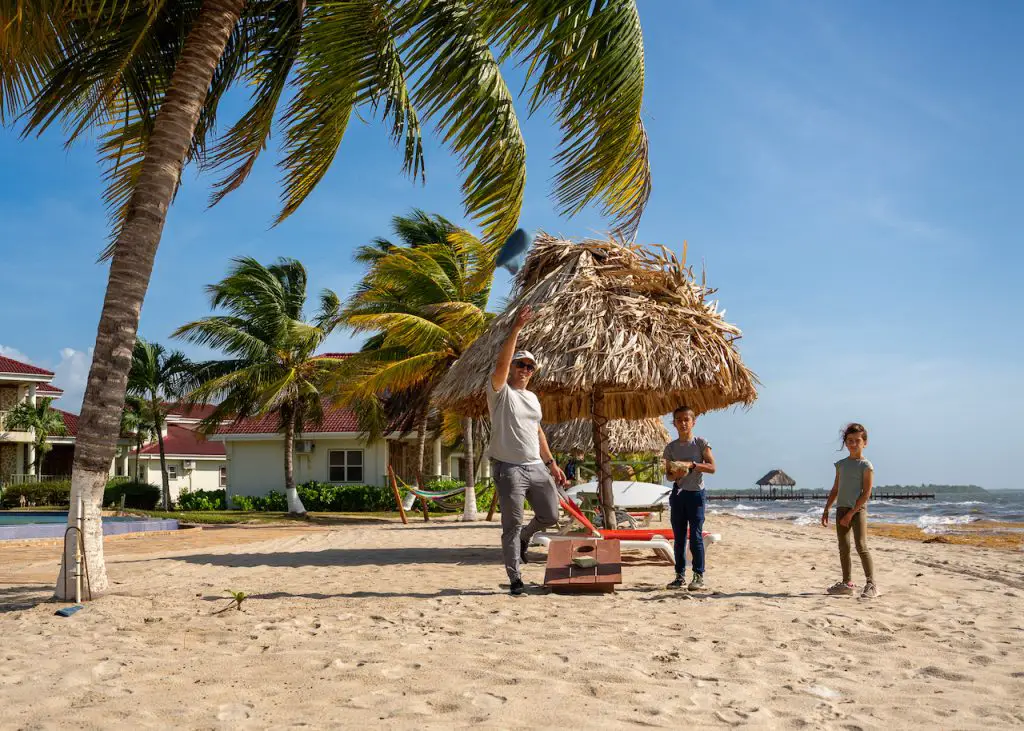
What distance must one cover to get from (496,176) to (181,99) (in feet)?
8.69

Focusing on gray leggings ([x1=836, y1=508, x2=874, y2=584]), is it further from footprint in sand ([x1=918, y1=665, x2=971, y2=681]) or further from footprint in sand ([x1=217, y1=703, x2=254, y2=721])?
footprint in sand ([x1=217, y1=703, x2=254, y2=721])

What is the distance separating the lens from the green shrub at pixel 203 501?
2698 centimetres

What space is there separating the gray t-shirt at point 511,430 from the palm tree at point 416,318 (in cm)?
1129

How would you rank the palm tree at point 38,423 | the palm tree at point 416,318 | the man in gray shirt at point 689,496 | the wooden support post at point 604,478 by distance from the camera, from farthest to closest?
1. the palm tree at point 38,423
2. the palm tree at point 416,318
3. the wooden support post at point 604,478
4. the man in gray shirt at point 689,496

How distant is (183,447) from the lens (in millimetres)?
39906

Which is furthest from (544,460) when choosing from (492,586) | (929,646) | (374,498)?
(374,498)

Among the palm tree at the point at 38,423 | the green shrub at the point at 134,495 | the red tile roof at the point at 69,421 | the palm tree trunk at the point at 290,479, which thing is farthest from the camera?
the red tile roof at the point at 69,421

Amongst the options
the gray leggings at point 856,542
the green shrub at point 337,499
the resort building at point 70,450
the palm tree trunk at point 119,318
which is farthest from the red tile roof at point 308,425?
the gray leggings at point 856,542

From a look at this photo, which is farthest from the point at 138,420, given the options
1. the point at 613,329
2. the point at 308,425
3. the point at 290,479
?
the point at 613,329

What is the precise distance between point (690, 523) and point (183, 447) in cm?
3773

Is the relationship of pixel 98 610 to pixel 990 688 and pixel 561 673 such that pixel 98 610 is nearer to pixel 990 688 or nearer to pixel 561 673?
pixel 561 673

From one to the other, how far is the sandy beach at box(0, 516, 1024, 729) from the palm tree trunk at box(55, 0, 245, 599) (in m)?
0.63

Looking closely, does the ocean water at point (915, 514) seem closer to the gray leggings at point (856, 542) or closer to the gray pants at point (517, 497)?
Result: the gray leggings at point (856, 542)

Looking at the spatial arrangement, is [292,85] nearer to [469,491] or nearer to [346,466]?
[469,491]
